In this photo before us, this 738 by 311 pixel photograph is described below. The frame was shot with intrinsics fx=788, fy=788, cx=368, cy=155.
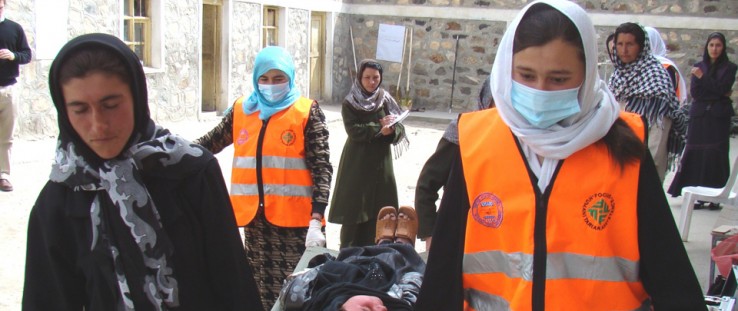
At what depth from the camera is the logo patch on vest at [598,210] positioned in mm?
1881

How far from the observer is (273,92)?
4.05 meters

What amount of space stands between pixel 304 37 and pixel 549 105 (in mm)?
13891

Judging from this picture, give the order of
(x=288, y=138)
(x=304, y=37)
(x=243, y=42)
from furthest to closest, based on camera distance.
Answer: (x=304, y=37) < (x=243, y=42) < (x=288, y=138)

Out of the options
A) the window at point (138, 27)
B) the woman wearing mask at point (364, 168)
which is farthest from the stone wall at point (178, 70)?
the woman wearing mask at point (364, 168)

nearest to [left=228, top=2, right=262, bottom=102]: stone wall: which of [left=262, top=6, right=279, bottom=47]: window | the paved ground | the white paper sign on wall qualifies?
[left=262, top=6, right=279, bottom=47]: window

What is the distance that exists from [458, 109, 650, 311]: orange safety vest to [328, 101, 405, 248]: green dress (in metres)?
3.26

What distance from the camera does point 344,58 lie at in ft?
55.7

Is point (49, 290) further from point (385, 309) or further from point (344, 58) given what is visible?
point (344, 58)

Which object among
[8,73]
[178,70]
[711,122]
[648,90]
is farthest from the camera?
[178,70]

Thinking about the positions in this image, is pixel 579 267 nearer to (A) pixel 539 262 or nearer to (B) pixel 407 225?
(A) pixel 539 262

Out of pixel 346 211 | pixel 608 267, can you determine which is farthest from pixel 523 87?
pixel 346 211

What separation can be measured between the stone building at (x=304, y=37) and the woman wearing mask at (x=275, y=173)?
5.75m

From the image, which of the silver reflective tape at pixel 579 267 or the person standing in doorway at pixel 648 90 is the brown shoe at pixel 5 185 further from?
→ the silver reflective tape at pixel 579 267

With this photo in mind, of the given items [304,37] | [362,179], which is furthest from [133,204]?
[304,37]
